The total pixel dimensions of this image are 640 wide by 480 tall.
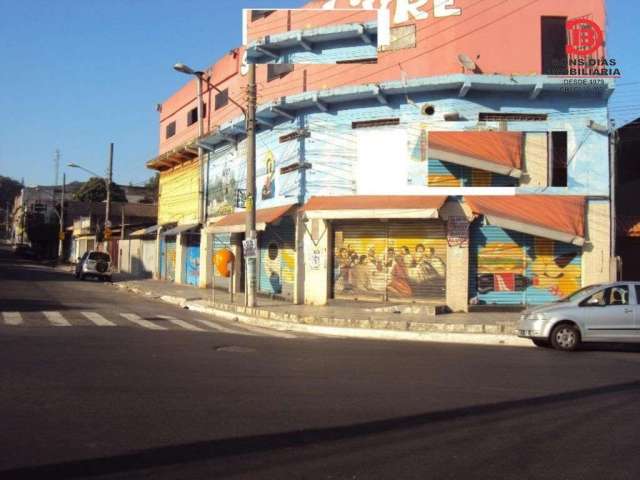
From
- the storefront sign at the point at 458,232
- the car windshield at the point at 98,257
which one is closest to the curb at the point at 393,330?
the storefront sign at the point at 458,232

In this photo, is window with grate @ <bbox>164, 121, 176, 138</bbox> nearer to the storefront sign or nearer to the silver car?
the storefront sign

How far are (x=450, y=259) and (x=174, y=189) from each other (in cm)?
2277

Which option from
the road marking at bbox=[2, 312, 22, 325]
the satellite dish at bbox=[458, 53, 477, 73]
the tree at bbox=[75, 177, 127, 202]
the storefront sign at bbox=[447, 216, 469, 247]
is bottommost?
→ the road marking at bbox=[2, 312, 22, 325]

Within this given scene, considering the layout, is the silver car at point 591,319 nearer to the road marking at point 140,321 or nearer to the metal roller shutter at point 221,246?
the road marking at point 140,321

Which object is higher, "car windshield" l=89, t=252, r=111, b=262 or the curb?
"car windshield" l=89, t=252, r=111, b=262

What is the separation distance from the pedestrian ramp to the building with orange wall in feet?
17.2

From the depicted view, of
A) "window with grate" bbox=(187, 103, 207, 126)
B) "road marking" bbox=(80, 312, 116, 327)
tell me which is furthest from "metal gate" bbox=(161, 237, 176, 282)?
"road marking" bbox=(80, 312, 116, 327)

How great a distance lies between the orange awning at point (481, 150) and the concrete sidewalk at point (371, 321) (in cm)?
444

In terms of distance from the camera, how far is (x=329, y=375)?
989 cm

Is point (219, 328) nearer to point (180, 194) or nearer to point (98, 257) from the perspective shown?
point (180, 194)

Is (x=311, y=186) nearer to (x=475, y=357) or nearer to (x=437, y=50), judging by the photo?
(x=437, y=50)

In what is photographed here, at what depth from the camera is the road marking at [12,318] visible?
622 inches

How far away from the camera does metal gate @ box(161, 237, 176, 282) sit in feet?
122

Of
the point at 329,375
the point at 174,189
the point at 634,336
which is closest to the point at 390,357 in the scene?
the point at 329,375
